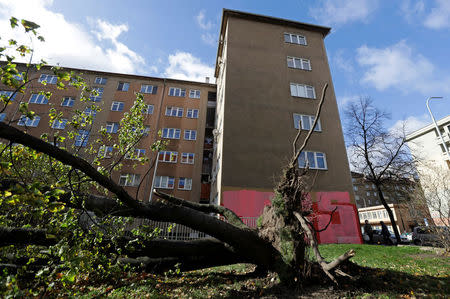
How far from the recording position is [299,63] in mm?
20734

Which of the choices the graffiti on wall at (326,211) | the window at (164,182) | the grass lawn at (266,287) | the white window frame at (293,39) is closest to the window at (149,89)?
the window at (164,182)

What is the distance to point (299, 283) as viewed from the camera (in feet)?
14.6

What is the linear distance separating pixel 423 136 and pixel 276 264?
47.6 meters

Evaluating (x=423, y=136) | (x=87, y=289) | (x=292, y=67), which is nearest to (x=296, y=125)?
(x=292, y=67)

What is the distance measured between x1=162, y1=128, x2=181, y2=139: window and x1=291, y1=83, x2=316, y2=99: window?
13382 mm

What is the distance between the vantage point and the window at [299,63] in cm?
2044

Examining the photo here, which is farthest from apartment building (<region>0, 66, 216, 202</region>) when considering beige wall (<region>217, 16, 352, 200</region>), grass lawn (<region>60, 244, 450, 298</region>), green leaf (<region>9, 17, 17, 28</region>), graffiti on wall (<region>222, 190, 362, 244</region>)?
green leaf (<region>9, 17, 17, 28</region>)

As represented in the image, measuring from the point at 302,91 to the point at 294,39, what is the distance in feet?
22.1

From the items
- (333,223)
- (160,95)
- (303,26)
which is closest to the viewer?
(333,223)

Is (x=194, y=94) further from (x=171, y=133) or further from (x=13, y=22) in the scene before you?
(x=13, y=22)

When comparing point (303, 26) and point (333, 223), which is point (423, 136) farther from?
point (333, 223)

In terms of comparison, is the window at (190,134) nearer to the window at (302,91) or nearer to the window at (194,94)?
the window at (194,94)

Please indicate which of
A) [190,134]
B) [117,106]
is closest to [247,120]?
[190,134]

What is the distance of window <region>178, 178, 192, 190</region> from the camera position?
2274 centimetres
